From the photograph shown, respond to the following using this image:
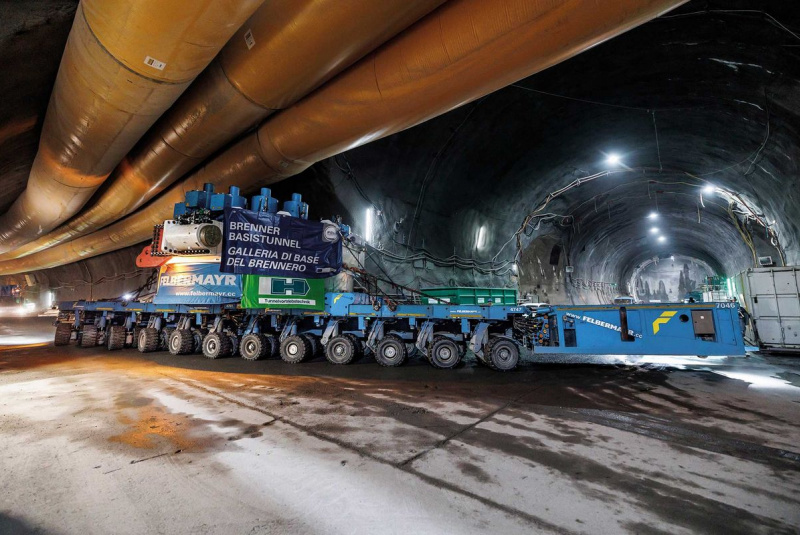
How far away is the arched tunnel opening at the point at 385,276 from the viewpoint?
293cm

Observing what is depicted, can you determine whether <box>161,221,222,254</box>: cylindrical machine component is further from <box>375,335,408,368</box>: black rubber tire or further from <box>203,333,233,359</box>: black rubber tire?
<box>375,335,408,368</box>: black rubber tire

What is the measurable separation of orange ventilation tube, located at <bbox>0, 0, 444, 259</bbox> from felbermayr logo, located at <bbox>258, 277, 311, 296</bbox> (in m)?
3.48

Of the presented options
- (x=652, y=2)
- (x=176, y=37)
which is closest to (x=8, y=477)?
(x=176, y=37)

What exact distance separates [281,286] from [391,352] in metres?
3.38

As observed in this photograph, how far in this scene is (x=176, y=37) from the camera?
4.15m

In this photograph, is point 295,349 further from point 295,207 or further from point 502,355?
point 502,355

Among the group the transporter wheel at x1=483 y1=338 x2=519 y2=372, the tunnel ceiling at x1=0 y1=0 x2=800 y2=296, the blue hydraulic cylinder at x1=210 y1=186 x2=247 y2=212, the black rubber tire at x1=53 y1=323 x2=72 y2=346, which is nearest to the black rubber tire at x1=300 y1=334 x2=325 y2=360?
the blue hydraulic cylinder at x1=210 y1=186 x2=247 y2=212

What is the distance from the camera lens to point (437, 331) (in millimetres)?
9188

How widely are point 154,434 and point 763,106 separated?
1461 centimetres

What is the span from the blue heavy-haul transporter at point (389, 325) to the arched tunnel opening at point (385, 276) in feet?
0.21

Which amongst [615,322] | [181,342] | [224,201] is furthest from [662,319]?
[181,342]

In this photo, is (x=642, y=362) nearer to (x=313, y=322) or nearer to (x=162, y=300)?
(x=313, y=322)

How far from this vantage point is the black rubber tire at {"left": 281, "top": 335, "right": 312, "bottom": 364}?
9.29 meters

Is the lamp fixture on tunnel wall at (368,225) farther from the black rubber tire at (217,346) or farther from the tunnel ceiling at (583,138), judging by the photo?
the black rubber tire at (217,346)
